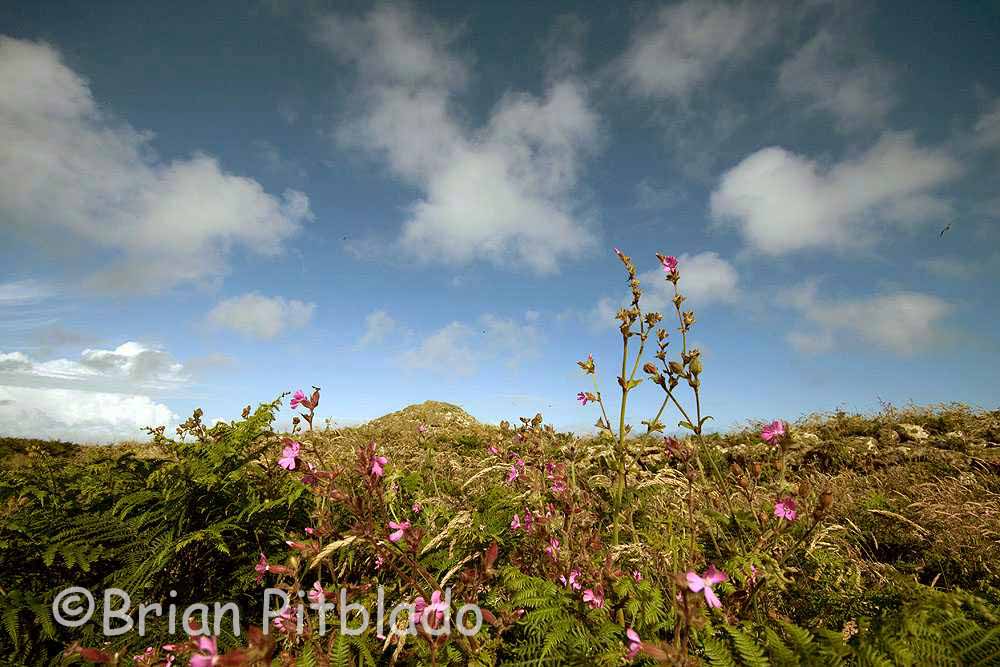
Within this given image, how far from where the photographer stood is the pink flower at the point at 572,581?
2068 mm

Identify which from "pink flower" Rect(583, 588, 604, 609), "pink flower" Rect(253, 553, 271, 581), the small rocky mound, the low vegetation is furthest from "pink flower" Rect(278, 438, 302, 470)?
the small rocky mound

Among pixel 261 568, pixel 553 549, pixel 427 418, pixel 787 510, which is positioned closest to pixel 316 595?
pixel 261 568

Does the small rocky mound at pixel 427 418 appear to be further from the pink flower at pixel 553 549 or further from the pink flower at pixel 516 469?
the pink flower at pixel 553 549

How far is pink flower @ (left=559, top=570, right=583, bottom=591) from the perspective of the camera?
207 centimetres

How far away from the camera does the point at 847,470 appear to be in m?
4.91

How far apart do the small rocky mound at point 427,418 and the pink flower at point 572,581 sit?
25.4 ft

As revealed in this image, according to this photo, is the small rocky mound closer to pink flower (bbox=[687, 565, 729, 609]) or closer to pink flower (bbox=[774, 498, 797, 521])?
pink flower (bbox=[774, 498, 797, 521])

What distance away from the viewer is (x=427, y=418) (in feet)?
39.4

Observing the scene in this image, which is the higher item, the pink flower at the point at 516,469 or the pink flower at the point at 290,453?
the pink flower at the point at 290,453

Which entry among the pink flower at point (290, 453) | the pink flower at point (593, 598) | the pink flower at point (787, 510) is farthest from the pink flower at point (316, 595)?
the pink flower at point (787, 510)

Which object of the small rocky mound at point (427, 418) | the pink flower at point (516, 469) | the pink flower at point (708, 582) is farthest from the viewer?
the small rocky mound at point (427, 418)

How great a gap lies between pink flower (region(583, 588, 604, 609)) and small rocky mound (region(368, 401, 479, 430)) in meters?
7.94

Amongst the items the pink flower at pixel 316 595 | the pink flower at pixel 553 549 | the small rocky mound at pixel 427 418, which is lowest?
the pink flower at pixel 316 595

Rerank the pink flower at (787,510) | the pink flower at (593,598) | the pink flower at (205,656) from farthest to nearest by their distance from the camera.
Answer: the pink flower at (787,510)
the pink flower at (593,598)
the pink flower at (205,656)
